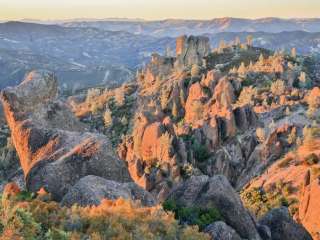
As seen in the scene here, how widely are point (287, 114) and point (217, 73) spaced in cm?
4616

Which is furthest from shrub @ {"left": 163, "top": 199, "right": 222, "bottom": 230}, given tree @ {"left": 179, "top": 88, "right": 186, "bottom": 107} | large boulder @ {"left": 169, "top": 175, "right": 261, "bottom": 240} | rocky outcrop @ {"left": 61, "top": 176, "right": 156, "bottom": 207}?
tree @ {"left": 179, "top": 88, "right": 186, "bottom": 107}

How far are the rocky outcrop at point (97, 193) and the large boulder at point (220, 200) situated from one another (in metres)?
2.96

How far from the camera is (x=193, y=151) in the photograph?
108562 millimetres

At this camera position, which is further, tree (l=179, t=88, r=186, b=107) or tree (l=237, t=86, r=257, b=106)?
tree (l=179, t=88, r=186, b=107)

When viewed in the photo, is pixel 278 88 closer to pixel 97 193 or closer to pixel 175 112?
pixel 175 112

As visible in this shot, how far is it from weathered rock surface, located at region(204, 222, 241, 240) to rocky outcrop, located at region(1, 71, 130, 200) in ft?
31.2

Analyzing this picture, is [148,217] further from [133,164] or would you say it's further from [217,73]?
[217,73]

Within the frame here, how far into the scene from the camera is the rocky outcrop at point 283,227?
1216 inches

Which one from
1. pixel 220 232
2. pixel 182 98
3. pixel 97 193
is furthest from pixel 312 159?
pixel 182 98

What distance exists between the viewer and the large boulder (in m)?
29.2

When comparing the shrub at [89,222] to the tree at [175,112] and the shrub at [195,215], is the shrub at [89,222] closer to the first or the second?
the shrub at [195,215]

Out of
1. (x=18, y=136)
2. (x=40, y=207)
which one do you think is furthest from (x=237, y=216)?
(x=18, y=136)

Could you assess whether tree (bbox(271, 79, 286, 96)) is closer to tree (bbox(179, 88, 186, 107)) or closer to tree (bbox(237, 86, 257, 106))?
tree (bbox(237, 86, 257, 106))

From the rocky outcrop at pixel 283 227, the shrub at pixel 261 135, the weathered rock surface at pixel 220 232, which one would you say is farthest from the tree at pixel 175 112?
the weathered rock surface at pixel 220 232
